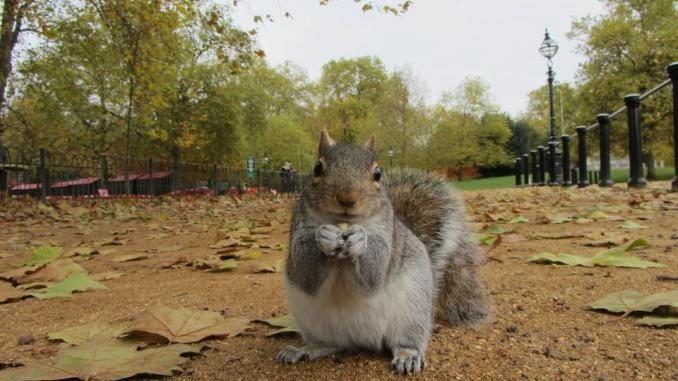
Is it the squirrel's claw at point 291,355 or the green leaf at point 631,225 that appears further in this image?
the green leaf at point 631,225

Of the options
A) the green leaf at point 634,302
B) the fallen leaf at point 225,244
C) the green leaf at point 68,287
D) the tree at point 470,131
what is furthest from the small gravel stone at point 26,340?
the tree at point 470,131

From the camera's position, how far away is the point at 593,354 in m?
1.32

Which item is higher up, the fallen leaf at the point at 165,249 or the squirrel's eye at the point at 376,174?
the squirrel's eye at the point at 376,174

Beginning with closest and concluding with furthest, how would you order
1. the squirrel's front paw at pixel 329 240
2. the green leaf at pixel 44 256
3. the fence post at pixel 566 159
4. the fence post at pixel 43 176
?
the squirrel's front paw at pixel 329 240, the green leaf at pixel 44 256, the fence post at pixel 43 176, the fence post at pixel 566 159

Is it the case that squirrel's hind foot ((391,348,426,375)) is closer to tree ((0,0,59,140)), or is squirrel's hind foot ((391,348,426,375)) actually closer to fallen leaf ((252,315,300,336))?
fallen leaf ((252,315,300,336))

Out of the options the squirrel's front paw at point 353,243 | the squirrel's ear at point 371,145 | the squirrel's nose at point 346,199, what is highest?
the squirrel's ear at point 371,145

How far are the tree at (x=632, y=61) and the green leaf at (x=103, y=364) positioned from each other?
2276 cm

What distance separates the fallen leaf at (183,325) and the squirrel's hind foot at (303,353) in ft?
0.86

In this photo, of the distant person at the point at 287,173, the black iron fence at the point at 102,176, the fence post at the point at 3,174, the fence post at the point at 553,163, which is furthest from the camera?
Answer: the fence post at the point at 553,163

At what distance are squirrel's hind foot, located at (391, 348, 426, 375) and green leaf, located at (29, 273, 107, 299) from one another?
5.46 feet

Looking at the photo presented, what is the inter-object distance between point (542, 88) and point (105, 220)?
164 feet

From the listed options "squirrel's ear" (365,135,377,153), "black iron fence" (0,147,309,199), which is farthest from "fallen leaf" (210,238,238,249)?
"black iron fence" (0,147,309,199)

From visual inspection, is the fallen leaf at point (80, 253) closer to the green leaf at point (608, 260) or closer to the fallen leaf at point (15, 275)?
the fallen leaf at point (15, 275)

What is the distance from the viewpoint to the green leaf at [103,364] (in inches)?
47.8
